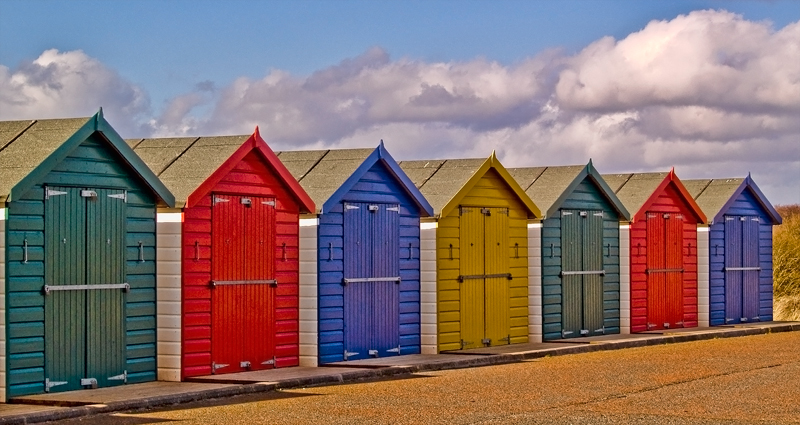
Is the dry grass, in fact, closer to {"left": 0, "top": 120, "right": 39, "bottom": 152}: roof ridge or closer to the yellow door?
the yellow door

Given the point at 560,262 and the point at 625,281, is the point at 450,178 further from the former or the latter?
the point at 625,281

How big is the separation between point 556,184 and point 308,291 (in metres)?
7.68

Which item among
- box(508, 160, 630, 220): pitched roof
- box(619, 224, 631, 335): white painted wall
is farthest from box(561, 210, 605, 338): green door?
box(619, 224, 631, 335): white painted wall

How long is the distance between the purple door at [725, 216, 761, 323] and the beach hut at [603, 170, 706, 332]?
4.52 feet

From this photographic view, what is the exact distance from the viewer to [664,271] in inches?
1136

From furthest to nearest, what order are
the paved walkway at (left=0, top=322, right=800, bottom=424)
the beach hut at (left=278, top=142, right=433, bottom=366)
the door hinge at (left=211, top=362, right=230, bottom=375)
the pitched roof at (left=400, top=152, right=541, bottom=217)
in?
the pitched roof at (left=400, top=152, right=541, bottom=217)
the beach hut at (left=278, top=142, right=433, bottom=366)
the door hinge at (left=211, top=362, right=230, bottom=375)
the paved walkway at (left=0, top=322, right=800, bottom=424)

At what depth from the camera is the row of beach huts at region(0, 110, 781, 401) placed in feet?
51.2

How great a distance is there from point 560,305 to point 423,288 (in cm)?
435

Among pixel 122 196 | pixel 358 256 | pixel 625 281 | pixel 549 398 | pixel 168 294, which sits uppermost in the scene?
pixel 122 196

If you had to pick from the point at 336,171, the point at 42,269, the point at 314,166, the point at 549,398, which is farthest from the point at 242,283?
the point at 549,398

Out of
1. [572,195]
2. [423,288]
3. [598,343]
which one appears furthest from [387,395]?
[572,195]

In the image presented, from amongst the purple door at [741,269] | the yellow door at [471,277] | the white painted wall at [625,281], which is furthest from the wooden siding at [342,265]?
the purple door at [741,269]

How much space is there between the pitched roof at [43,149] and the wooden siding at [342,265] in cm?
369

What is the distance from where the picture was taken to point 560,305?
25703 millimetres
